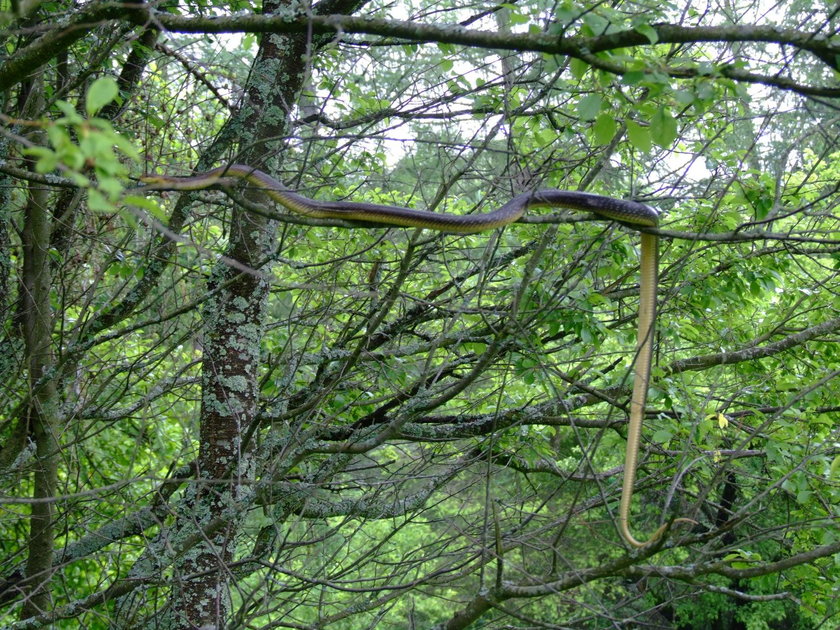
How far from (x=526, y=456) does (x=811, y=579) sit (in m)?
2.05

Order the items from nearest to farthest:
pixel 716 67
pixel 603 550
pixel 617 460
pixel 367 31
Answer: pixel 716 67 < pixel 367 31 < pixel 617 460 < pixel 603 550

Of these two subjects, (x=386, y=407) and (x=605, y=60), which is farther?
(x=386, y=407)

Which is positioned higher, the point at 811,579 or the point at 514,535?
the point at 514,535

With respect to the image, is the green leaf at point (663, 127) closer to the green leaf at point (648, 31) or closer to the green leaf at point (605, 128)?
the green leaf at point (605, 128)

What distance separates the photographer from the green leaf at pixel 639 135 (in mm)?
2674

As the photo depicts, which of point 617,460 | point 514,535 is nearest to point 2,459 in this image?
point 514,535

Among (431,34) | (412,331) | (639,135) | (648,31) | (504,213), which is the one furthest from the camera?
(412,331)

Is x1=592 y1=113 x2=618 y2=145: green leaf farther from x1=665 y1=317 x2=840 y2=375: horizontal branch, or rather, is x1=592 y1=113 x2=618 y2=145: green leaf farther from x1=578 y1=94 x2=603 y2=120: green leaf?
x1=665 y1=317 x2=840 y2=375: horizontal branch

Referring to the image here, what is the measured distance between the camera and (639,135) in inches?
107

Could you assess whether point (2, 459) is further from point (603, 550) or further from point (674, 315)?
point (603, 550)

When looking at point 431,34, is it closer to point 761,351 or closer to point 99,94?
point 99,94

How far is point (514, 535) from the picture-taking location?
14.1 ft

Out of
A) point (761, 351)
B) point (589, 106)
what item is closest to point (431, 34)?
point (589, 106)

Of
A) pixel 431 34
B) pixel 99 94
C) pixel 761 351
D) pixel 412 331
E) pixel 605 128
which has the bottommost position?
pixel 99 94
